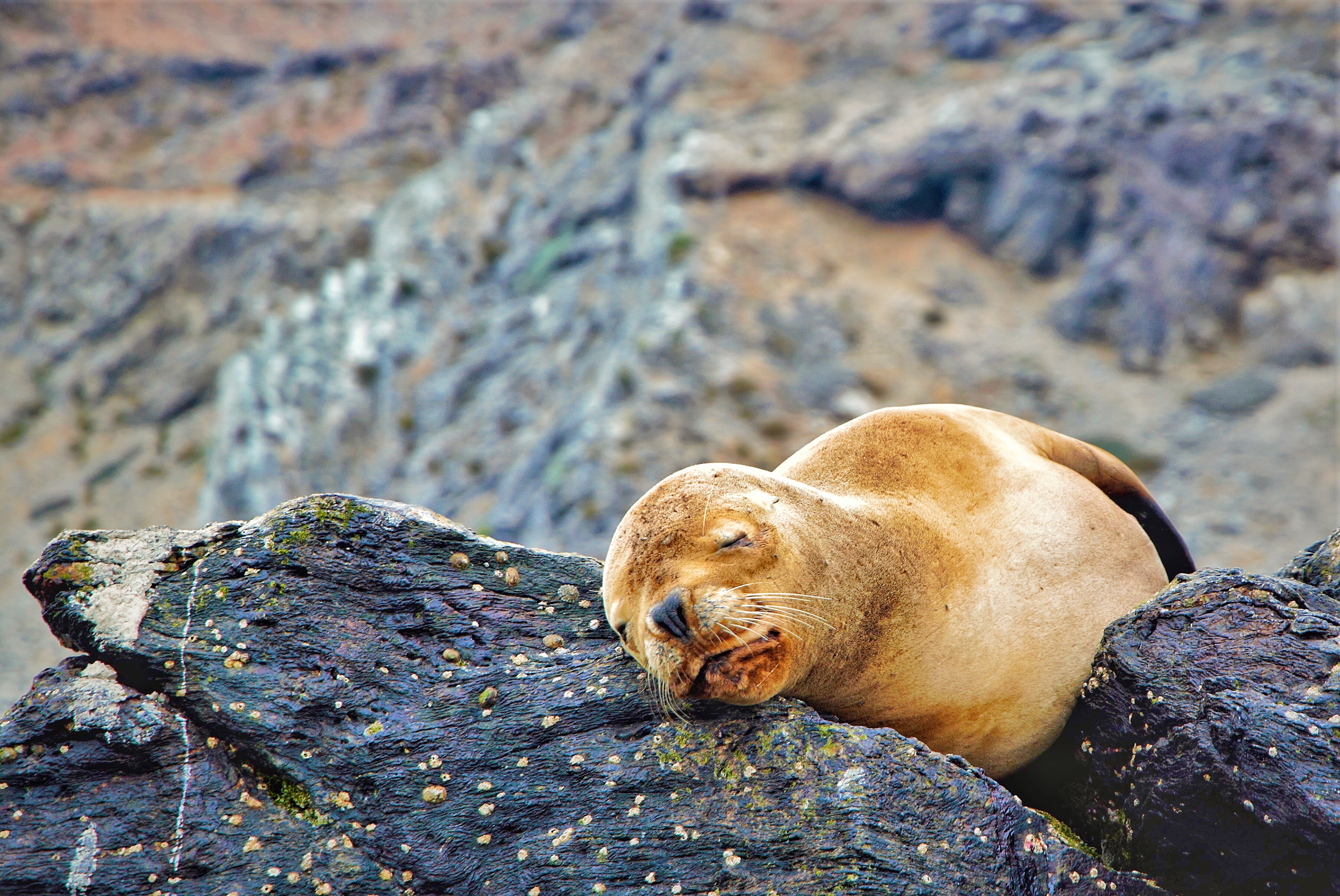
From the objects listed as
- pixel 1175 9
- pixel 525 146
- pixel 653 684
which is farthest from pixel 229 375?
pixel 653 684

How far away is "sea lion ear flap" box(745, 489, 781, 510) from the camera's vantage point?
3893 mm

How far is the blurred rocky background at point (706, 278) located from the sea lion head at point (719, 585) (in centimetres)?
1947

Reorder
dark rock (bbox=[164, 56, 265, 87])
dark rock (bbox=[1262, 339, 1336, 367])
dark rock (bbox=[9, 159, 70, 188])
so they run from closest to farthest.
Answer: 1. dark rock (bbox=[1262, 339, 1336, 367])
2. dark rock (bbox=[9, 159, 70, 188])
3. dark rock (bbox=[164, 56, 265, 87])

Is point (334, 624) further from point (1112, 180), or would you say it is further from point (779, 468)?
point (1112, 180)

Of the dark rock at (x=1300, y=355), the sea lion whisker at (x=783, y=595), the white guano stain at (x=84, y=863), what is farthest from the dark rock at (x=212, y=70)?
the sea lion whisker at (x=783, y=595)

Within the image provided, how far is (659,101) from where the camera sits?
36531 mm

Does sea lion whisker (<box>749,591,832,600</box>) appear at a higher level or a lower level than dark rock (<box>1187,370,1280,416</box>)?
higher

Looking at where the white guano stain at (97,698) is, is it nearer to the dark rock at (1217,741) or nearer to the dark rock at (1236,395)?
the dark rock at (1217,741)

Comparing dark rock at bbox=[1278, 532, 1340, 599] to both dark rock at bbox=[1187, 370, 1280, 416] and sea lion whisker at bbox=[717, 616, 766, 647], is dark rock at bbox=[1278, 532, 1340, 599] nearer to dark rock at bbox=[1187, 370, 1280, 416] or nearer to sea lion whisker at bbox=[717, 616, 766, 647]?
sea lion whisker at bbox=[717, 616, 766, 647]

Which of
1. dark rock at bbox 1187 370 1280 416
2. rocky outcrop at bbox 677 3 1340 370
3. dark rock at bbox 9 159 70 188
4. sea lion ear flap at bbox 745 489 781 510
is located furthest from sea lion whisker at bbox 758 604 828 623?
dark rock at bbox 9 159 70 188

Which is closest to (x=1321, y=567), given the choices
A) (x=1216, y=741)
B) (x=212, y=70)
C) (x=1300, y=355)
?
(x=1216, y=741)

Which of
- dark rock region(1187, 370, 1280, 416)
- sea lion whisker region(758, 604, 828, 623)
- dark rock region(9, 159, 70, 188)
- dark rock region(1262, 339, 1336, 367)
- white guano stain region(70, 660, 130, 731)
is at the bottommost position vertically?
dark rock region(1187, 370, 1280, 416)

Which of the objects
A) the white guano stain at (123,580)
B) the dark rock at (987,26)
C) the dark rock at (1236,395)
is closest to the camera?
the white guano stain at (123,580)

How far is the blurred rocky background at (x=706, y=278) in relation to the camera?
84.5 ft
